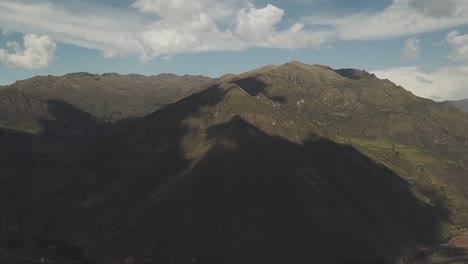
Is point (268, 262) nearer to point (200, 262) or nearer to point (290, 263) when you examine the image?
point (290, 263)

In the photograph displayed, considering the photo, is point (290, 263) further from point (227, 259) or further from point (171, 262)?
point (171, 262)

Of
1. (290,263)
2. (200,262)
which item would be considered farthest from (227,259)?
(290,263)

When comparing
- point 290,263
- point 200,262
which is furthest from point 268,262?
point 200,262

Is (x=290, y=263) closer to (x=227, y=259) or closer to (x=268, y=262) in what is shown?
(x=268, y=262)

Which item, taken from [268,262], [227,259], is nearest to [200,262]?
[227,259]

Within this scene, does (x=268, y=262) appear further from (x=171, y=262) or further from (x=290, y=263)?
(x=171, y=262)

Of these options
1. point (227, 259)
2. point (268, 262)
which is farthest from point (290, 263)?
point (227, 259)

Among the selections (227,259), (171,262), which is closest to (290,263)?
(227,259)
